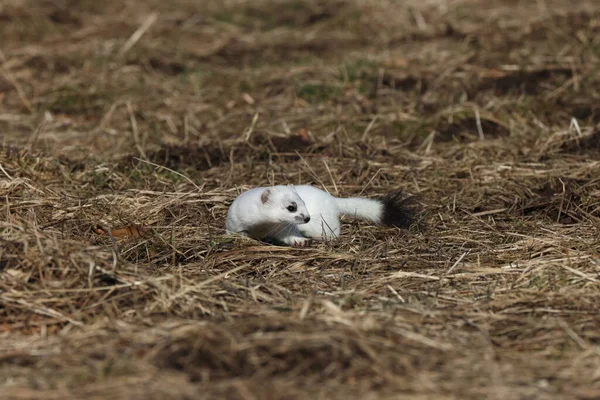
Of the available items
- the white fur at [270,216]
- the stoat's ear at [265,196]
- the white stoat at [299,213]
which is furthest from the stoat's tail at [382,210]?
the stoat's ear at [265,196]

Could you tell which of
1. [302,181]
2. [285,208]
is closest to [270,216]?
[285,208]

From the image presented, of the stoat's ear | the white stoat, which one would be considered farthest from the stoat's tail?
the stoat's ear

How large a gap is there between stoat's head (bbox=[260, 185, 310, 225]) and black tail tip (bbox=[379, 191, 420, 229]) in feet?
1.80

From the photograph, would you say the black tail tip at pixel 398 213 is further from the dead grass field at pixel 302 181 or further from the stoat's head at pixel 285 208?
the stoat's head at pixel 285 208

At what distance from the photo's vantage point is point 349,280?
473 cm

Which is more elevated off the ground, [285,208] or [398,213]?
[285,208]

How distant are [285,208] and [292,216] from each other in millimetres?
60

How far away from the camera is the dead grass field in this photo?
355 cm

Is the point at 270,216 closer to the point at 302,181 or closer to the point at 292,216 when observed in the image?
the point at 292,216

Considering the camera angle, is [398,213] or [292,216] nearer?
[292,216]

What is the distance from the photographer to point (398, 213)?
5.54 m

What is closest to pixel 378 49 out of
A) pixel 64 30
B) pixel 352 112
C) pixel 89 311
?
pixel 352 112

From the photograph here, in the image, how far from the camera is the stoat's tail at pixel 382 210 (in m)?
5.54

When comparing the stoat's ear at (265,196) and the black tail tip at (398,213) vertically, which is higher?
the stoat's ear at (265,196)
